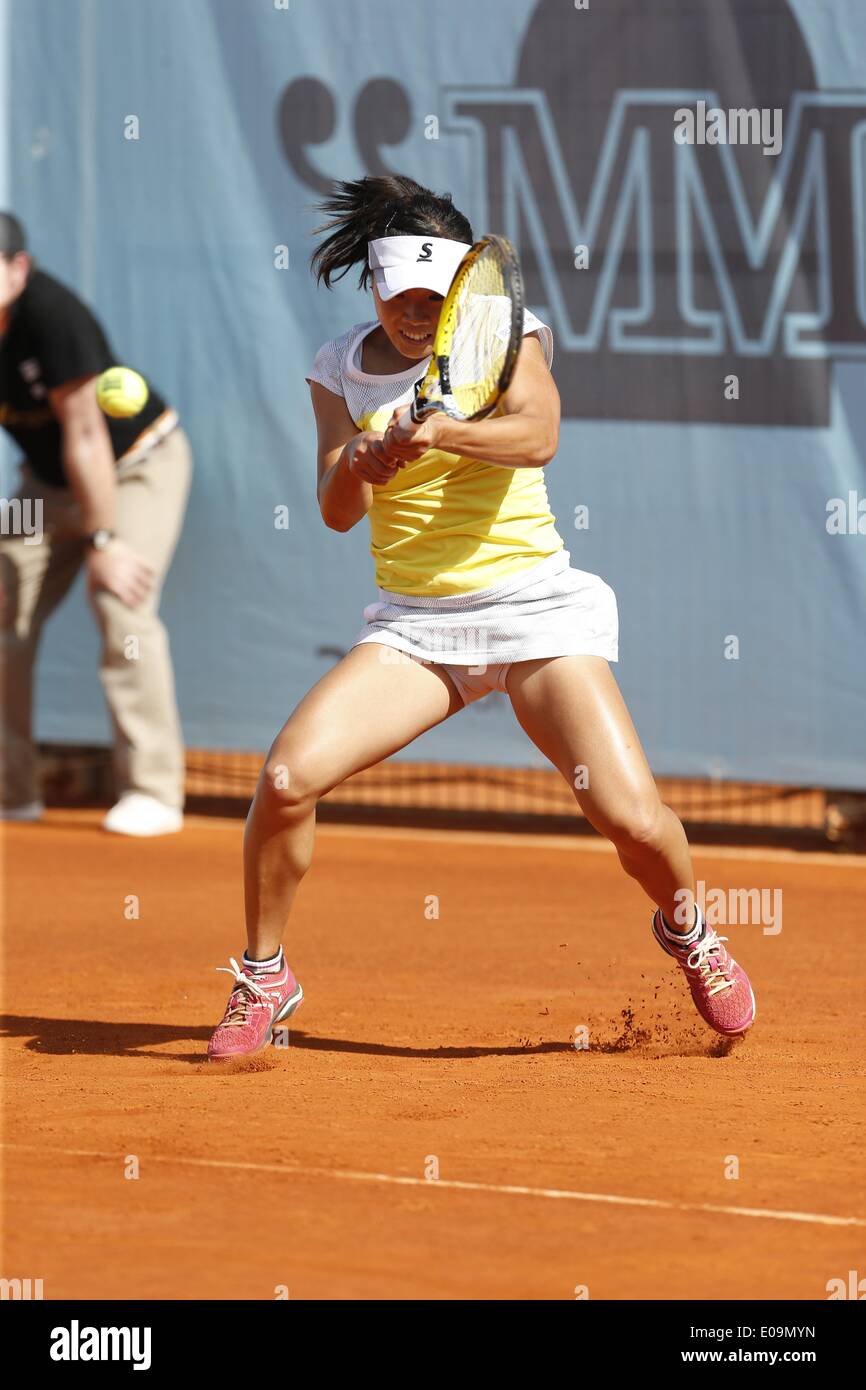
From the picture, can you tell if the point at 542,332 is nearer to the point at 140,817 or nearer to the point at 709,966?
the point at 709,966

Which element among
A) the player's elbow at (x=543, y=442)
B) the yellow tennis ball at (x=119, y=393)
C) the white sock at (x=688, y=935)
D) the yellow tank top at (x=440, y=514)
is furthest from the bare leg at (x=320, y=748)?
the yellow tennis ball at (x=119, y=393)

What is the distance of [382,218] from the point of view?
13.4ft

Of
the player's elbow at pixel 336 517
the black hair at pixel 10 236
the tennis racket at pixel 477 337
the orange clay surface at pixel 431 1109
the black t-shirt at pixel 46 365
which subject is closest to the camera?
the orange clay surface at pixel 431 1109

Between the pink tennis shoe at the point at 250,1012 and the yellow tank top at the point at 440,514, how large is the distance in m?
0.85

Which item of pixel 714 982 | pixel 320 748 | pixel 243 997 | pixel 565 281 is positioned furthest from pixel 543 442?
pixel 565 281

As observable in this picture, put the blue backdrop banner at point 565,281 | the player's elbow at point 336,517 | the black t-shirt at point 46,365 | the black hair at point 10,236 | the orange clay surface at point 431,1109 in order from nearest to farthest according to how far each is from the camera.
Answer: the orange clay surface at point 431,1109 → the player's elbow at point 336,517 → the blue backdrop banner at point 565,281 → the black t-shirt at point 46,365 → the black hair at point 10,236

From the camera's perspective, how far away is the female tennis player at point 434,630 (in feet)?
13.1

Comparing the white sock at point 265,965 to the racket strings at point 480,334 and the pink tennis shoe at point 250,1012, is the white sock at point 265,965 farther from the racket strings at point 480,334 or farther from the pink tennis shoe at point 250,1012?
the racket strings at point 480,334

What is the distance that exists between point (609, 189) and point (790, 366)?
919 mm

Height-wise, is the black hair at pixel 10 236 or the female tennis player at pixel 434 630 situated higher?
the black hair at pixel 10 236

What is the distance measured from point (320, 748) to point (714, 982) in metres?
0.96

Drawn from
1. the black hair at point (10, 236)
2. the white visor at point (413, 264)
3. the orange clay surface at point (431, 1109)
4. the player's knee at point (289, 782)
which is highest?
the black hair at point (10, 236)
